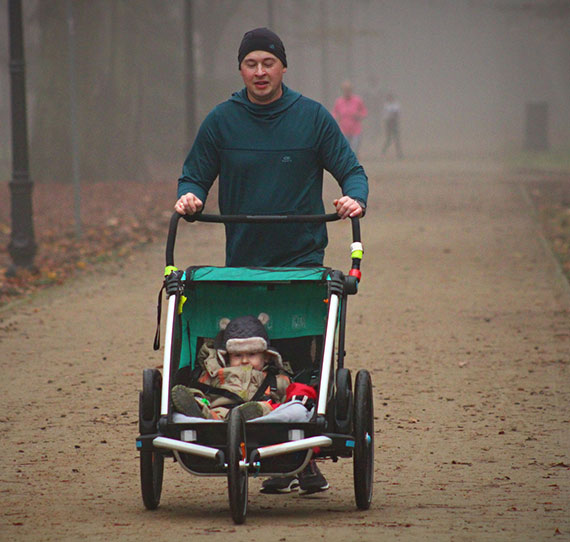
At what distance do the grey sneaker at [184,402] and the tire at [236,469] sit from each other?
21 cm

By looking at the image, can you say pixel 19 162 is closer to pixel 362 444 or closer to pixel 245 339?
pixel 245 339

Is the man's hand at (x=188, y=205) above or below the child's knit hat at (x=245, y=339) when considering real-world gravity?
above

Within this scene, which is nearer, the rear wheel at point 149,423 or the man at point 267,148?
the rear wheel at point 149,423

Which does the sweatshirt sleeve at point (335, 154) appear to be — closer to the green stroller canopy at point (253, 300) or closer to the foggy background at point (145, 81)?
the green stroller canopy at point (253, 300)

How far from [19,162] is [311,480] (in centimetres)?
842

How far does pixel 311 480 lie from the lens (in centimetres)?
566

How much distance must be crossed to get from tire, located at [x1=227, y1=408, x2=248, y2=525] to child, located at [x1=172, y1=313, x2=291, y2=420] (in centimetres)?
32

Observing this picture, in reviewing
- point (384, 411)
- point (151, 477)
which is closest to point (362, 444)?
point (151, 477)

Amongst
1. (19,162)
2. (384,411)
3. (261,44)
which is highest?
(261,44)

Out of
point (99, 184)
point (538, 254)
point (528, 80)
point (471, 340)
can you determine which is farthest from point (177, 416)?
point (528, 80)

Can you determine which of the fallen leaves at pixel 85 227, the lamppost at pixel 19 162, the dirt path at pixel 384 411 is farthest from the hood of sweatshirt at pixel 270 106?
the lamppost at pixel 19 162

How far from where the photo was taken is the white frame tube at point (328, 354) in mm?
5055

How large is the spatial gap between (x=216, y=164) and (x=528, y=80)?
313 ft

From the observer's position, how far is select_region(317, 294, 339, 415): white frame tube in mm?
5055
